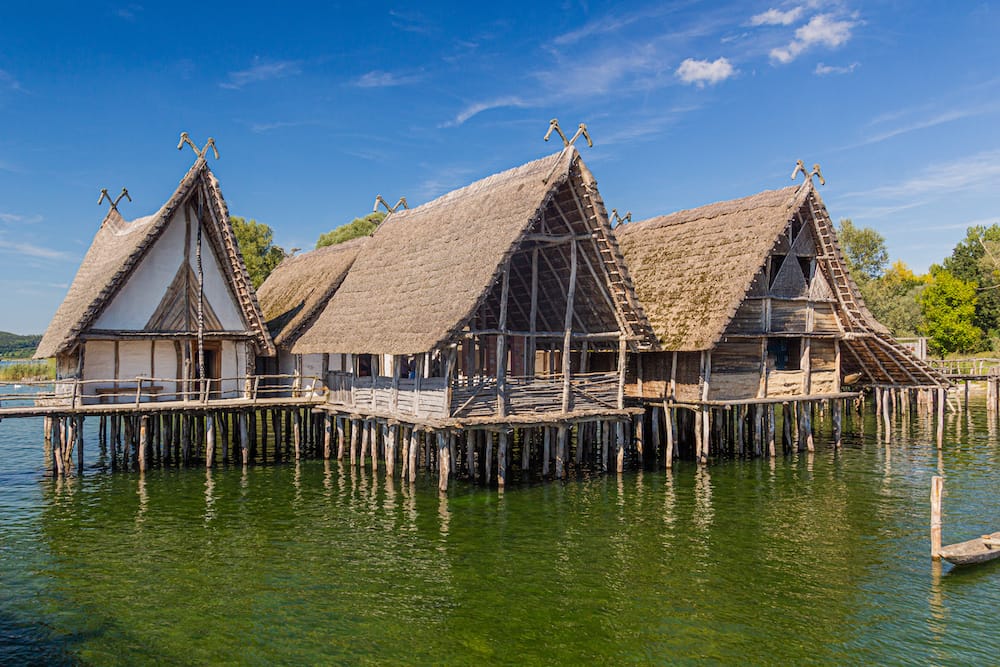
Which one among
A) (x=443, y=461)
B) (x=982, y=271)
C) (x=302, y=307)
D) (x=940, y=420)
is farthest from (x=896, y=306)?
(x=443, y=461)

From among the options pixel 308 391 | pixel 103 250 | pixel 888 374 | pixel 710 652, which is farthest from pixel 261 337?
pixel 888 374

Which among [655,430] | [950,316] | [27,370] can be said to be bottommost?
[655,430]

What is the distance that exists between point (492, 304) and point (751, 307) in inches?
347

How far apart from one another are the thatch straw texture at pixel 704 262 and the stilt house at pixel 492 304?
10.9 ft

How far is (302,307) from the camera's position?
2839 centimetres

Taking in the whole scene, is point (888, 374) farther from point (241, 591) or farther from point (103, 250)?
point (103, 250)

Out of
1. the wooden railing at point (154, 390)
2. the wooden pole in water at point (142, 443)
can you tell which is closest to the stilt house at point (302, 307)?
the wooden railing at point (154, 390)

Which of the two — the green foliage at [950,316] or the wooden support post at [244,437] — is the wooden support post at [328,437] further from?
the green foliage at [950,316]

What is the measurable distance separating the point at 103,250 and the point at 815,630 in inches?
1071

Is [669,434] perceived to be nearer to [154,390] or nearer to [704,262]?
[704,262]

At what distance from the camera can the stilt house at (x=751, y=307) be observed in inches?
962

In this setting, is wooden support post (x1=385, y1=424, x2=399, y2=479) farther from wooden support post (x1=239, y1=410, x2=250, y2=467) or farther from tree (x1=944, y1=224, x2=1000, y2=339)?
tree (x1=944, y1=224, x2=1000, y2=339)

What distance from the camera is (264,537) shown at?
1589cm

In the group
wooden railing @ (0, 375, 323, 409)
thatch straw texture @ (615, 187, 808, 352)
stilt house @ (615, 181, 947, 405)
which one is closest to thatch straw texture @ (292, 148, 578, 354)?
wooden railing @ (0, 375, 323, 409)
